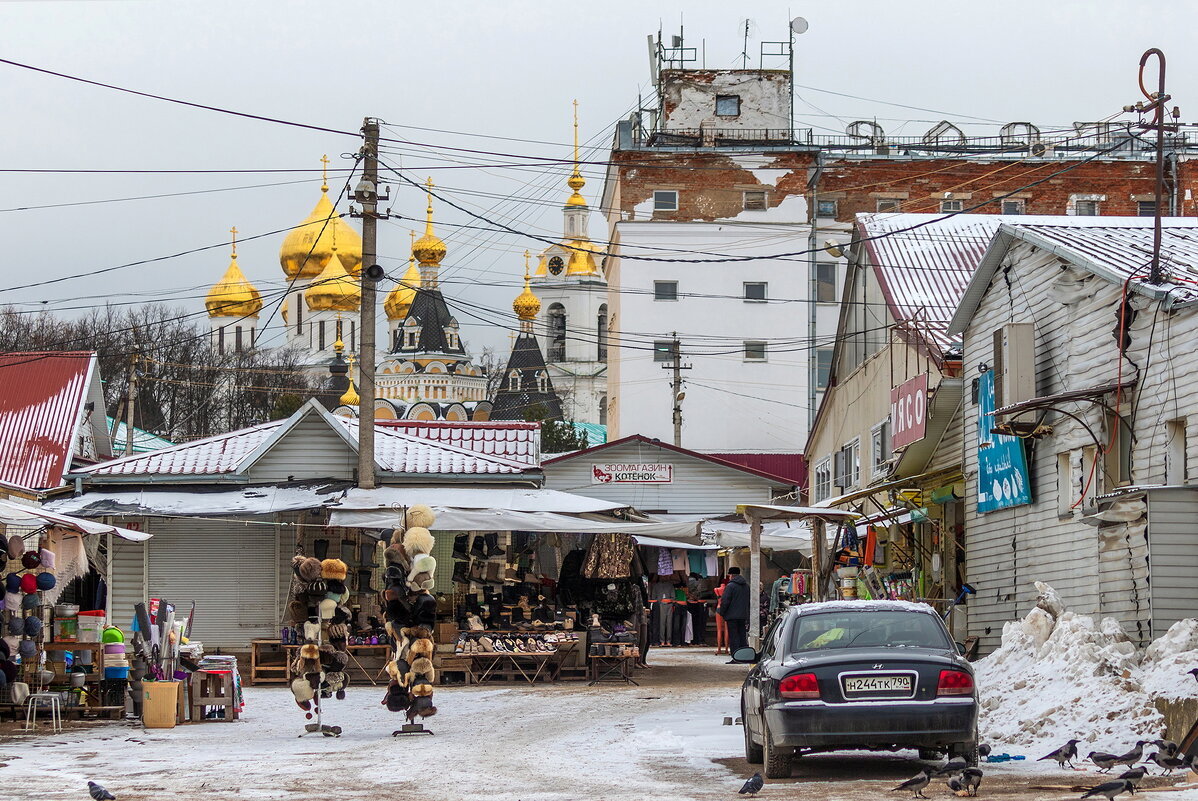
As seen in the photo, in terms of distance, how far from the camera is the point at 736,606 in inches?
1139

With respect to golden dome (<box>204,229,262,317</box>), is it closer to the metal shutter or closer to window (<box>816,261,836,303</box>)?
window (<box>816,261,836,303</box>)

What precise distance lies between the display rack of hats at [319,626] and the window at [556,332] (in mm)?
112485

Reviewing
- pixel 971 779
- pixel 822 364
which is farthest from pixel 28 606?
pixel 822 364

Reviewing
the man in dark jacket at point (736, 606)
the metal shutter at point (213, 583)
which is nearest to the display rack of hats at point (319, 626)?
the metal shutter at point (213, 583)

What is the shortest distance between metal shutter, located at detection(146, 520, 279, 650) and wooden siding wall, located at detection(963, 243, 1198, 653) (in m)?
11.3

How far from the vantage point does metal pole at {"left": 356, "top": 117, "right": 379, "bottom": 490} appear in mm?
24672

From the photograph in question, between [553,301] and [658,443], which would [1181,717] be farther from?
[553,301]

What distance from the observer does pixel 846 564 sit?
91.2 ft

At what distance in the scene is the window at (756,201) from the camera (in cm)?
6769

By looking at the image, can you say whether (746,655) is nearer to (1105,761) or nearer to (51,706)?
(1105,761)

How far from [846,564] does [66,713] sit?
13.6 meters

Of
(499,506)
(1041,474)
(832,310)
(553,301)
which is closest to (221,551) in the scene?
(499,506)

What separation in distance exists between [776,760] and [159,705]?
7.95 meters

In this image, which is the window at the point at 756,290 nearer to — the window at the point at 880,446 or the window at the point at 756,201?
the window at the point at 756,201
